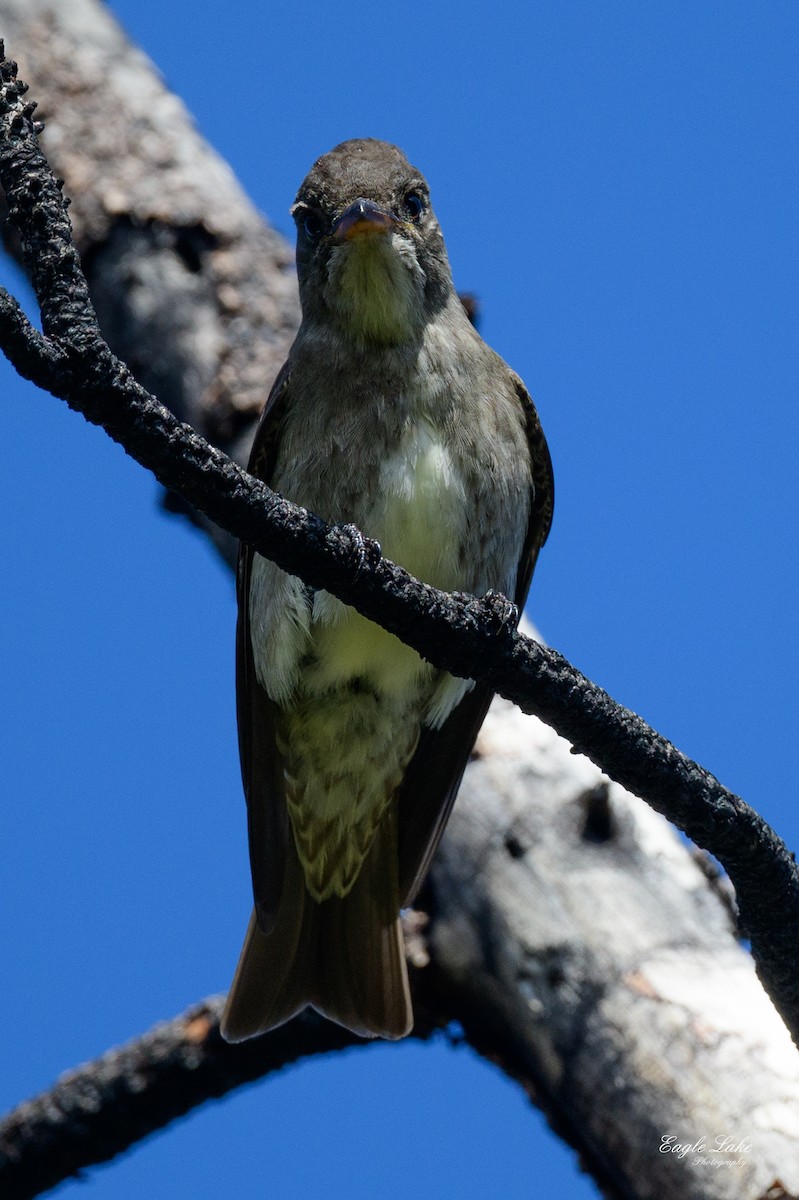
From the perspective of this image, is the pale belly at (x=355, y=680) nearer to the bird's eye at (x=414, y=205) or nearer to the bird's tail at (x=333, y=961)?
the bird's tail at (x=333, y=961)

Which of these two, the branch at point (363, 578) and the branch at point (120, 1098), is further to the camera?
the branch at point (120, 1098)

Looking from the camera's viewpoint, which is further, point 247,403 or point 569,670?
point 247,403

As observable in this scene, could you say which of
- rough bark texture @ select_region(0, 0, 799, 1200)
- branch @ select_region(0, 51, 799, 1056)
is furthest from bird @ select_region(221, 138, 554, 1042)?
branch @ select_region(0, 51, 799, 1056)

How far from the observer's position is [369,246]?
4.56 m

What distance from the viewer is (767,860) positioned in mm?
3031

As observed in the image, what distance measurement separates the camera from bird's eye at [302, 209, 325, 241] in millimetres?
4770

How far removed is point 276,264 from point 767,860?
3754 mm

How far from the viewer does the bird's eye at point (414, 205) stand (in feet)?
15.7

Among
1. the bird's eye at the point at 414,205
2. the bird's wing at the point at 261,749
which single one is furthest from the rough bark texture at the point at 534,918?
the bird's eye at the point at 414,205

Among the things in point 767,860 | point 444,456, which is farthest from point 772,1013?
point 444,456

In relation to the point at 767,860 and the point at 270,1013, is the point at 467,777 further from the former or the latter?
the point at 767,860

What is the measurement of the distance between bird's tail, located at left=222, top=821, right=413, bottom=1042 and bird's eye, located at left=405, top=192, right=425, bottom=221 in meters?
2.20

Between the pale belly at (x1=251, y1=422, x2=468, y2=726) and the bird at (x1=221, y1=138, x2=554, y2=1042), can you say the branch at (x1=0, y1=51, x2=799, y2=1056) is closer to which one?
the pale belly at (x1=251, y1=422, x2=468, y2=726)

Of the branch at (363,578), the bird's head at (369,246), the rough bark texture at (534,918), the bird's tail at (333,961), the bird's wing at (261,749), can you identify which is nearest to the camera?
the branch at (363,578)
